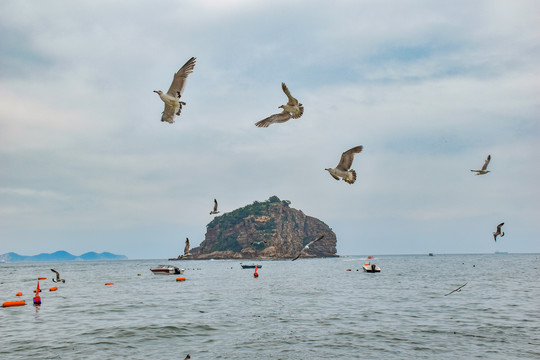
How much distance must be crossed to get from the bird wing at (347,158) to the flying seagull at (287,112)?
2382mm

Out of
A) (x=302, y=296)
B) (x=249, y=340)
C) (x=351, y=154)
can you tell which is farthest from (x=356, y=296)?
(x=351, y=154)

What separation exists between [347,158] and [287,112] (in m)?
2.85

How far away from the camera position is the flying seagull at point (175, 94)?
16.6 metres

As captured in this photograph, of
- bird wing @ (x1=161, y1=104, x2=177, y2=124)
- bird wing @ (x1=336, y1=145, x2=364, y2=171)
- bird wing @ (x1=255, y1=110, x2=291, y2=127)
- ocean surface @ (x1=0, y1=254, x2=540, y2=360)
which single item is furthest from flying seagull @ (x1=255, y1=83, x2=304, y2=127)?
ocean surface @ (x1=0, y1=254, x2=540, y2=360)

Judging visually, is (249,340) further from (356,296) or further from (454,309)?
(356,296)

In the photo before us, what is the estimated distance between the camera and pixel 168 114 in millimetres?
17234

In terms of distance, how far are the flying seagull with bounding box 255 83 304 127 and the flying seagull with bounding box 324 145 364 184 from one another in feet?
7.88

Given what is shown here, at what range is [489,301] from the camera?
34625 mm

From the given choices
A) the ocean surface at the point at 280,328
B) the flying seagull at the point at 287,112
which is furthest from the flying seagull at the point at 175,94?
the ocean surface at the point at 280,328

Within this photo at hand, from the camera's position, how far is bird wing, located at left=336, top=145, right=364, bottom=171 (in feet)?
54.0

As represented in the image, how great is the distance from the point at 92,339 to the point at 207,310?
10495 millimetres

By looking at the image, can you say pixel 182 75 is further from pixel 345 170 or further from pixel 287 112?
pixel 345 170

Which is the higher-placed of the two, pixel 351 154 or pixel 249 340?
pixel 351 154

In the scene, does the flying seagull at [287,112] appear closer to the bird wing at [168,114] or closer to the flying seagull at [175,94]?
the flying seagull at [175,94]
